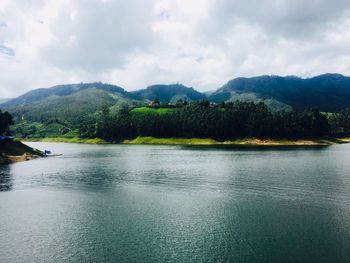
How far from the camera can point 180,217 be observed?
58.3 m

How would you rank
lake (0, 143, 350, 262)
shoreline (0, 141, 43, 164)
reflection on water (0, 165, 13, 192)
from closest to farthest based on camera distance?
lake (0, 143, 350, 262) → reflection on water (0, 165, 13, 192) → shoreline (0, 141, 43, 164)

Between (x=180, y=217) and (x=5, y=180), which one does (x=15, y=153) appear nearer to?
(x=5, y=180)

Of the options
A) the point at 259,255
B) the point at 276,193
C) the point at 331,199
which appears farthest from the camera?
the point at 276,193

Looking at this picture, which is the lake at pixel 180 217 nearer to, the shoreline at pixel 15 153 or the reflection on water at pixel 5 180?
the reflection on water at pixel 5 180

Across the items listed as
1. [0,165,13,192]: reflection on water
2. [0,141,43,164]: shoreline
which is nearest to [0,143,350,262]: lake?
[0,165,13,192]: reflection on water

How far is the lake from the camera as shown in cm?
4250

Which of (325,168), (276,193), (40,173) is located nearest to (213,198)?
(276,193)

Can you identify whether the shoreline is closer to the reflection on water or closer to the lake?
the reflection on water

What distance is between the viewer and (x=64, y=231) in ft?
170

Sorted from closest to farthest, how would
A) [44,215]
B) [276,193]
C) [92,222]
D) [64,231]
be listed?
[64,231] < [92,222] < [44,215] < [276,193]

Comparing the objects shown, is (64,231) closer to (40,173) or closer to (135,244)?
(135,244)

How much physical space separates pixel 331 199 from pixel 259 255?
3482 cm

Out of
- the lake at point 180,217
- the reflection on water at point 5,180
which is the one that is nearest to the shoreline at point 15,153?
the reflection on water at point 5,180

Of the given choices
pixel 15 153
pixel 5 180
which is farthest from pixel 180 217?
pixel 15 153
